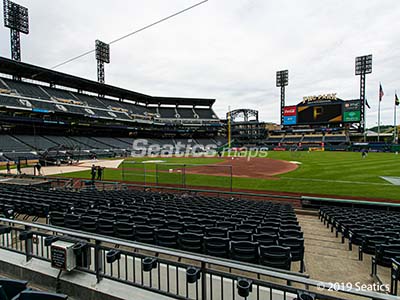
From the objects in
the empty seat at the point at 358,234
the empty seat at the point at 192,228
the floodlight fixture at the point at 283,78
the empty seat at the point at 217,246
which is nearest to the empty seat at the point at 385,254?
the empty seat at the point at 358,234

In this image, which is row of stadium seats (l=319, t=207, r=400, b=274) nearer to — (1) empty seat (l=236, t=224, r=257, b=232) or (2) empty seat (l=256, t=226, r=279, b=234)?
(2) empty seat (l=256, t=226, r=279, b=234)

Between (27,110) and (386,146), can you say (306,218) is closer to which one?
(27,110)

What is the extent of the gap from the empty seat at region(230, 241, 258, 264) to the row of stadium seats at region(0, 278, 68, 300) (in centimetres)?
346

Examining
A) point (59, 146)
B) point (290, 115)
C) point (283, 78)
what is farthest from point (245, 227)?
point (283, 78)

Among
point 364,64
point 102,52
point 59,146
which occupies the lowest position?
point 59,146

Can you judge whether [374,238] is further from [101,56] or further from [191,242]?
[101,56]

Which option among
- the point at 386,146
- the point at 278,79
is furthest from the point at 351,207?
the point at 278,79

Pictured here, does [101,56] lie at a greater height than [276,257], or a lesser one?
greater

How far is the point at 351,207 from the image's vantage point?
12969mm

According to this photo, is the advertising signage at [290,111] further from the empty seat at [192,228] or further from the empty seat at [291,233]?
the empty seat at [192,228]

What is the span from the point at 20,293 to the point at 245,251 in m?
3.96

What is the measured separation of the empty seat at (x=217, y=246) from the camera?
17.1 feet

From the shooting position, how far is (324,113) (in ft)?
251

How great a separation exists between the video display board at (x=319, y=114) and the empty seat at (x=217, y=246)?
83.2 meters
